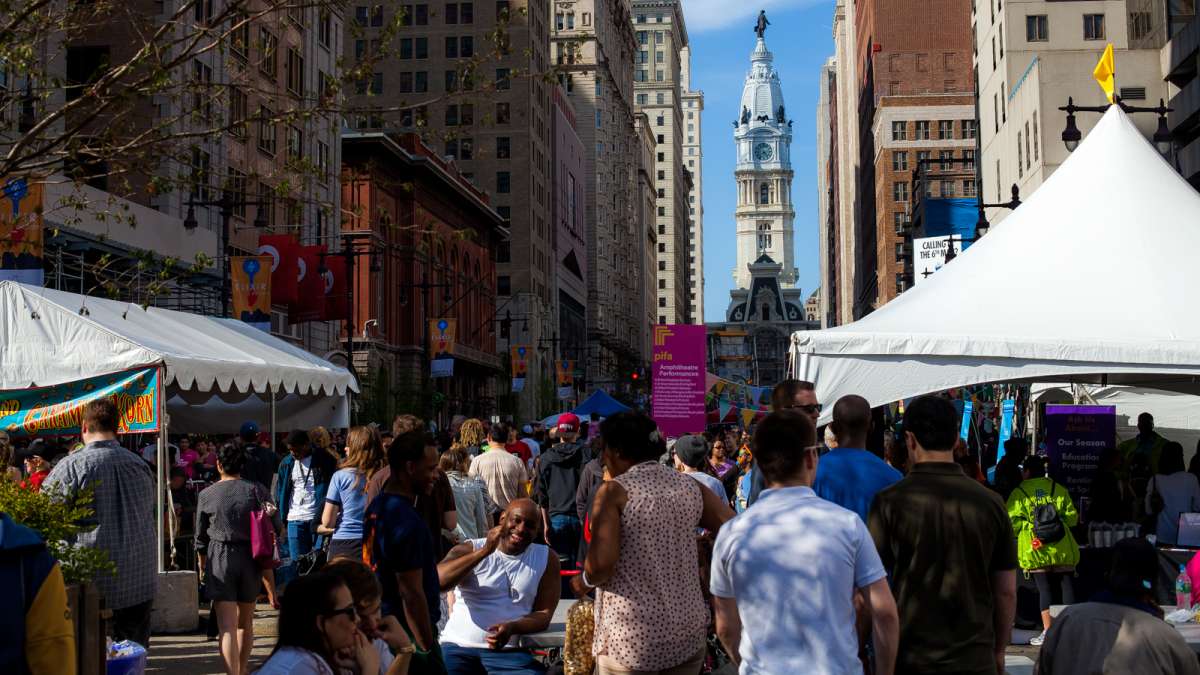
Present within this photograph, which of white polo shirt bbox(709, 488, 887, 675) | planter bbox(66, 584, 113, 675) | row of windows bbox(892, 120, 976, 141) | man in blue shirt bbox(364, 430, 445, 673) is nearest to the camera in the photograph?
white polo shirt bbox(709, 488, 887, 675)

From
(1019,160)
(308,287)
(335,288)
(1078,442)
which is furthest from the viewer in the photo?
(1019,160)

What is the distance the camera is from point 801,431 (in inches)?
220

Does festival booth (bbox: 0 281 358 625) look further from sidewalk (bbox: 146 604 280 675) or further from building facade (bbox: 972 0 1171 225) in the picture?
building facade (bbox: 972 0 1171 225)

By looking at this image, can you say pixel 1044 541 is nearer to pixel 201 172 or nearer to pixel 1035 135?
pixel 201 172

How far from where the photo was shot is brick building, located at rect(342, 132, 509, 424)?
60.1 metres

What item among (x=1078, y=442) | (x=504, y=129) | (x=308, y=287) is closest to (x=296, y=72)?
(x=308, y=287)

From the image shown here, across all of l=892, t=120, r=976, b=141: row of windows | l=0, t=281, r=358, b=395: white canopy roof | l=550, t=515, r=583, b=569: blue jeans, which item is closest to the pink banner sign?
l=550, t=515, r=583, b=569: blue jeans

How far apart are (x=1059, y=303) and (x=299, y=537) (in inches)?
327

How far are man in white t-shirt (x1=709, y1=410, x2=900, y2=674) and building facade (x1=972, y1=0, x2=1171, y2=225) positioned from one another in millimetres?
37798

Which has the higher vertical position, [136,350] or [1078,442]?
[136,350]

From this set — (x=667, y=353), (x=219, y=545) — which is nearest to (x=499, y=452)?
(x=219, y=545)

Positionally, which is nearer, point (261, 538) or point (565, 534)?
point (261, 538)

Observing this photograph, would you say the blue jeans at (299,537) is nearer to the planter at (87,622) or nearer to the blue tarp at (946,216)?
the planter at (87,622)

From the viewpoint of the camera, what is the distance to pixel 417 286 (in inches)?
2393
